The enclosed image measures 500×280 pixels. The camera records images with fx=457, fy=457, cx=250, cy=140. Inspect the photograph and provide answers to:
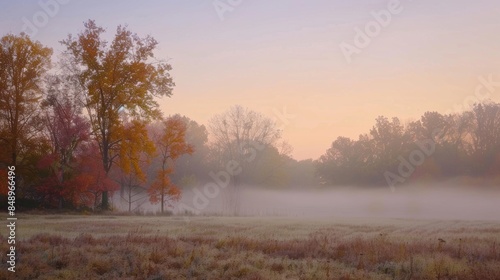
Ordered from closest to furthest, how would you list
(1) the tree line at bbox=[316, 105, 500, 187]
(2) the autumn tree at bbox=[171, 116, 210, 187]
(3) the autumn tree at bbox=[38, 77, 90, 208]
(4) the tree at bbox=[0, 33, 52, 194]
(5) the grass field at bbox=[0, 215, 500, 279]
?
1. (5) the grass field at bbox=[0, 215, 500, 279]
2. (4) the tree at bbox=[0, 33, 52, 194]
3. (3) the autumn tree at bbox=[38, 77, 90, 208]
4. (1) the tree line at bbox=[316, 105, 500, 187]
5. (2) the autumn tree at bbox=[171, 116, 210, 187]

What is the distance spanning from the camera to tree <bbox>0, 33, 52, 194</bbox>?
35.3 metres

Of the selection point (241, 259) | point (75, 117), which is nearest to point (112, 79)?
point (75, 117)

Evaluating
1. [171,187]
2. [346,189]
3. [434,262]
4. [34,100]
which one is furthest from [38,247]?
[346,189]

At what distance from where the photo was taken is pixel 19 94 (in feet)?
116

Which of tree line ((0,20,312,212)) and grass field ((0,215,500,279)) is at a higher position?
tree line ((0,20,312,212))

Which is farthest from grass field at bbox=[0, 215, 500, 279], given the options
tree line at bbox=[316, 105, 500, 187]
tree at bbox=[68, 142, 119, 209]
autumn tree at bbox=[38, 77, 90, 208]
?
tree line at bbox=[316, 105, 500, 187]

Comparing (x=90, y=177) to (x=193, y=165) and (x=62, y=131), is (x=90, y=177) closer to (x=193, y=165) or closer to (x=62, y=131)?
(x=62, y=131)

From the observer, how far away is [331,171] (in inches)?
2702

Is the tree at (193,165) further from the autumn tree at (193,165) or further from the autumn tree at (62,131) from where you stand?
the autumn tree at (62,131)

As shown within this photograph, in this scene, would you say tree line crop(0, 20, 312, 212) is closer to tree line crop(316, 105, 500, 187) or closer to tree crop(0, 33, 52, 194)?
tree crop(0, 33, 52, 194)

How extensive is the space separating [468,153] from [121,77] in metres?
43.8

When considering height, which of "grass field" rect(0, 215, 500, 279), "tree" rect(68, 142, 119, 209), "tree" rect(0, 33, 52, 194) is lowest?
"grass field" rect(0, 215, 500, 279)

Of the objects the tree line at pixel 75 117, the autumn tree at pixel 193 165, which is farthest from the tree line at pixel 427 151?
the tree line at pixel 75 117

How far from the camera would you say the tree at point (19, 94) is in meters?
35.3
